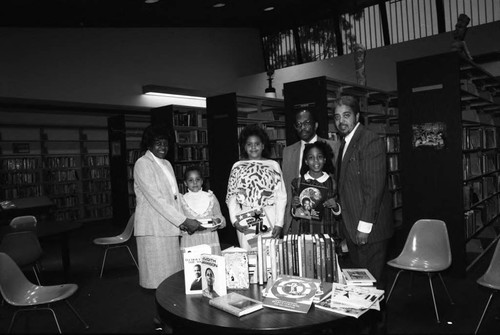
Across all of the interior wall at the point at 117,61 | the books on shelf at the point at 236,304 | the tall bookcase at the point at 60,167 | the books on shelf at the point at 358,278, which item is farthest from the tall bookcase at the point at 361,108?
the tall bookcase at the point at 60,167

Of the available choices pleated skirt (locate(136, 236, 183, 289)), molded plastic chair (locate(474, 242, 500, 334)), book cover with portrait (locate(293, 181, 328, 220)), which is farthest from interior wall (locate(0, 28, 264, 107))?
molded plastic chair (locate(474, 242, 500, 334))

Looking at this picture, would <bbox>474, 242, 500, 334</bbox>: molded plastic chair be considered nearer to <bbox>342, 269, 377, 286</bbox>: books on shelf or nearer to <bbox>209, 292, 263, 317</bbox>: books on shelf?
<bbox>342, 269, 377, 286</bbox>: books on shelf

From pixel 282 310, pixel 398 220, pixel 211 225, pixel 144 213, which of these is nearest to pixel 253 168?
pixel 211 225

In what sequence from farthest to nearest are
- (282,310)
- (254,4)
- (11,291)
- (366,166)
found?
1. (254,4)
2. (11,291)
3. (366,166)
4. (282,310)

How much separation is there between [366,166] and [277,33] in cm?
989

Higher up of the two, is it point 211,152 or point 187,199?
point 211,152

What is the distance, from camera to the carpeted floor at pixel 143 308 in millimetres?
3184

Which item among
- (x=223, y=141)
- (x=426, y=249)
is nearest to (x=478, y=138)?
(x=426, y=249)

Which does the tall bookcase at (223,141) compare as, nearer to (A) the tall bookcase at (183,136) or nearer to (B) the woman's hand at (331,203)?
(A) the tall bookcase at (183,136)

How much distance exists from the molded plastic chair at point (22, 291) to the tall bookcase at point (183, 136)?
420 centimetres

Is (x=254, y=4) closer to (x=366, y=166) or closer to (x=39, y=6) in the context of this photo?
(x=39, y=6)

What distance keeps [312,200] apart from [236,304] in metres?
1.14

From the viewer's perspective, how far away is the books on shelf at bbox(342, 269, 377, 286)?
1921mm

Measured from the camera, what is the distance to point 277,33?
11.7 metres
